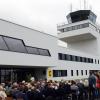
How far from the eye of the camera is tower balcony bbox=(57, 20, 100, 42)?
153ft

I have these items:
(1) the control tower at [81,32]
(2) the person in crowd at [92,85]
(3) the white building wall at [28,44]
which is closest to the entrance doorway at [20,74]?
(3) the white building wall at [28,44]

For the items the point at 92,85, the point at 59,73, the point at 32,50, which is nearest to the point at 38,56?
the point at 32,50

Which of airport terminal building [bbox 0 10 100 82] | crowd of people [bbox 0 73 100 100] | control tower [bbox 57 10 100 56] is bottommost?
crowd of people [bbox 0 73 100 100]

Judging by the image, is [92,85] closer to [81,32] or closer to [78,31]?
[81,32]

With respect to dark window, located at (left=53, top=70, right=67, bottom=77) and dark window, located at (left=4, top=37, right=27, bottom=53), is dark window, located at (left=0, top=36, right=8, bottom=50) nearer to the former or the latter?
dark window, located at (left=4, top=37, right=27, bottom=53)

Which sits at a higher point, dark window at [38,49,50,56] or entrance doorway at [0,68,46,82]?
dark window at [38,49,50,56]

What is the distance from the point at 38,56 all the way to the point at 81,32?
2328 cm

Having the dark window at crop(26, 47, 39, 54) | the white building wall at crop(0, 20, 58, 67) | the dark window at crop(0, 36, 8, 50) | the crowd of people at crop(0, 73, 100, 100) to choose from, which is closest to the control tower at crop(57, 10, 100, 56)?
the white building wall at crop(0, 20, 58, 67)

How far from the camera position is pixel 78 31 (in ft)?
155

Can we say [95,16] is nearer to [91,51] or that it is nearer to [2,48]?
[91,51]

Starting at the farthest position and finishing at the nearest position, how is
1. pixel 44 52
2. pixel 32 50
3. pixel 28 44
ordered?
pixel 44 52
pixel 32 50
pixel 28 44

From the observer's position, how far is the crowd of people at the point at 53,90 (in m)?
11.2

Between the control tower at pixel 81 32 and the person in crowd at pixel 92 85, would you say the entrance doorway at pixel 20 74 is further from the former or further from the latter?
the control tower at pixel 81 32

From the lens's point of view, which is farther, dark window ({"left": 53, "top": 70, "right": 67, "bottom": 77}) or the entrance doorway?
dark window ({"left": 53, "top": 70, "right": 67, "bottom": 77})
